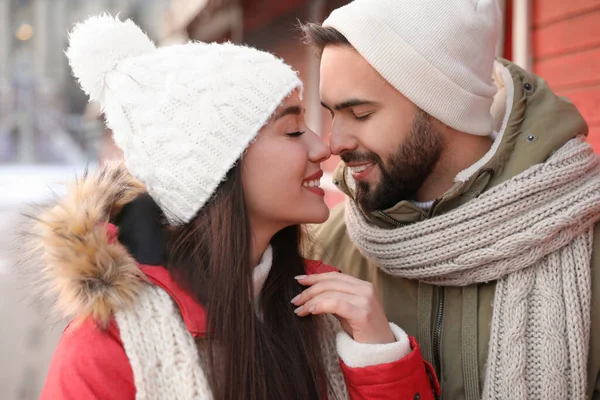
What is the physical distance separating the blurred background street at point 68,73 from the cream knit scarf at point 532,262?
3.97 ft

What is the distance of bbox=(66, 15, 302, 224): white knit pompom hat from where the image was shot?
74.0 inches

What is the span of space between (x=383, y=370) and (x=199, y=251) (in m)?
0.61

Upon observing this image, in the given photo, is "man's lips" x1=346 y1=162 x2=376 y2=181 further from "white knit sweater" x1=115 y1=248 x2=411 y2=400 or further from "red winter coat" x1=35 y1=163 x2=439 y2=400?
"white knit sweater" x1=115 y1=248 x2=411 y2=400

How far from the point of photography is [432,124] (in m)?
2.59

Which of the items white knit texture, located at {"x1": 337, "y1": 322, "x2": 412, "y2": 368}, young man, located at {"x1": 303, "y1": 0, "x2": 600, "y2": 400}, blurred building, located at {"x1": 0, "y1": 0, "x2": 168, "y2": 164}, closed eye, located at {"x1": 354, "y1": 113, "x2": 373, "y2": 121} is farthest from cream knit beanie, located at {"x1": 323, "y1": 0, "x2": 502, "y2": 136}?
blurred building, located at {"x1": 0, "y1": 0, "x2": 168, "y2": 164}

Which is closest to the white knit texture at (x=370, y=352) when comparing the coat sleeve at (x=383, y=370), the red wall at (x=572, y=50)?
the coat sleeve at (x=383, y=370)

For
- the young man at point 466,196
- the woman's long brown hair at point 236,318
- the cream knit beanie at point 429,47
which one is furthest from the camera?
the cream knit beanie at point 429,47

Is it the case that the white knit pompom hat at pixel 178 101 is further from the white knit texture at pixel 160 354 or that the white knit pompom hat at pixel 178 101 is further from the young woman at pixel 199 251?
the white knit texture at pixel 160 354

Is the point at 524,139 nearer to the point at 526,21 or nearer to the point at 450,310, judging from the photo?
the point at 450,310

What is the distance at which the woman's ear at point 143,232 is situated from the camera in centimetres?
185

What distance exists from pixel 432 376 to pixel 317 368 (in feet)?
1.26

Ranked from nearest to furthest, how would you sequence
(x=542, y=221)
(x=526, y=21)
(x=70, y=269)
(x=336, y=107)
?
(x=70, y=269) → (x=542, y=221) → (x=336, y=107) → (x=526, y=21)

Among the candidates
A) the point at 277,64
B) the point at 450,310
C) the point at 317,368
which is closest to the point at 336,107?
the point at 277,64

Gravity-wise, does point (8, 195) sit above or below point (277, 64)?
below
